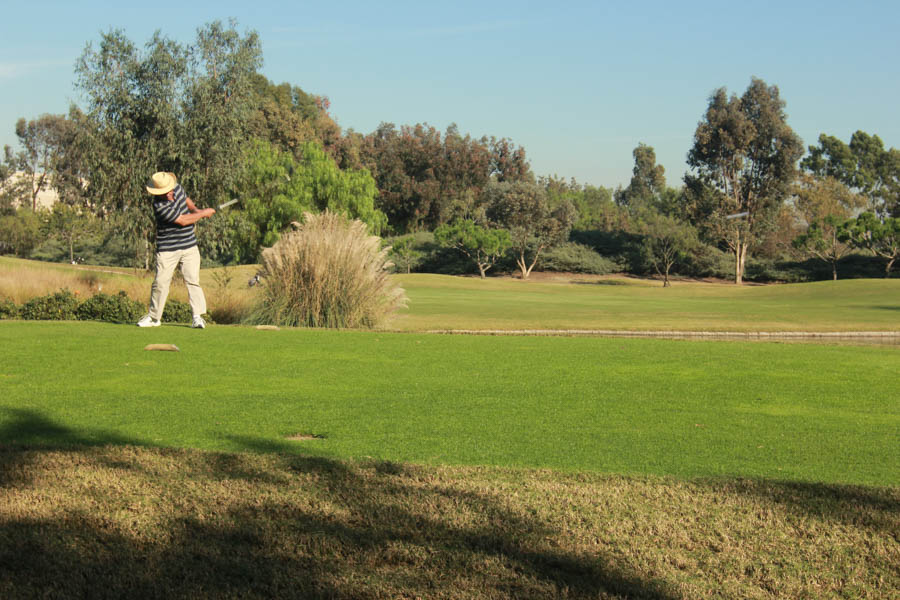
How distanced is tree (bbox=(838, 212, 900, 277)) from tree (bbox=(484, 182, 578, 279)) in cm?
1733

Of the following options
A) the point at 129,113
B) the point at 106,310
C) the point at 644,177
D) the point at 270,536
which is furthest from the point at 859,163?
the point at 270,536

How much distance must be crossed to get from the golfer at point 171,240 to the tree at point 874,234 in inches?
1794

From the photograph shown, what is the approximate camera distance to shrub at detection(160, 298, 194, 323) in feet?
51.9

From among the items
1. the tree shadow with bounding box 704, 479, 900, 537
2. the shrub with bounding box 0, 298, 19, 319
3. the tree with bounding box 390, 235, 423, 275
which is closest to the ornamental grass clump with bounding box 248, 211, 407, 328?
the shrub with bounding box 0, 298, 19, 319

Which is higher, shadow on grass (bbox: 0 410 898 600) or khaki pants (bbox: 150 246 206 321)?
khaki pants (bbox: 150 246 206 321)

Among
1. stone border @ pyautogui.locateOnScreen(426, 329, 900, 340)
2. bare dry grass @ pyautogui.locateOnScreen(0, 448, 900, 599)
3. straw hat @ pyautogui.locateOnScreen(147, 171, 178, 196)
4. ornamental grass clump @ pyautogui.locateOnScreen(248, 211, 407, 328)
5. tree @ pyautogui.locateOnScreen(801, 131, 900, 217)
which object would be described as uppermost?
tree @ pyautogui.locateOnScreen(801, 131, 900, 217)

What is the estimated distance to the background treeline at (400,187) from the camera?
84.9 feet

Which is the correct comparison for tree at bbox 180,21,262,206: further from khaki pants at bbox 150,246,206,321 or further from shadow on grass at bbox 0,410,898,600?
shadow on grass at bbox 0,410,898,600

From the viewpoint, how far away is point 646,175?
117938 mm

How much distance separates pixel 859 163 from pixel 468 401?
10356cm

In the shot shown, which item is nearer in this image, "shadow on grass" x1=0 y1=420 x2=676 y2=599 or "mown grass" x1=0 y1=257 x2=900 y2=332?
"shadow on grass" x1=0 y1=420 x2=676 y2=599

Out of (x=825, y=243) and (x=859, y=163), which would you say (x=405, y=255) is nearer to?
(x=825, y=243)

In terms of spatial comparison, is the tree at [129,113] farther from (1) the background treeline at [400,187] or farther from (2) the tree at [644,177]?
(2) the tree at [644,177]

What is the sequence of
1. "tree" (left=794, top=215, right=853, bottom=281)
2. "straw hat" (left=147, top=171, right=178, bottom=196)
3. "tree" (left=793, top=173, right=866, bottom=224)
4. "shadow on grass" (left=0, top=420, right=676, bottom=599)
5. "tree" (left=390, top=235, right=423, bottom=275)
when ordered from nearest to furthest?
"shadow on grass" (left=0, top=420, right=676, bottom=599) < "straw hat" (left=147, top=171, right=178, bottom=196) < "tree" (left=794, top=215, right=853, bottom=281) < "tree" (left=390, top=235, right=423, bottom=275) < "tree" (left=793, top=173, right=866, bottom=224)
